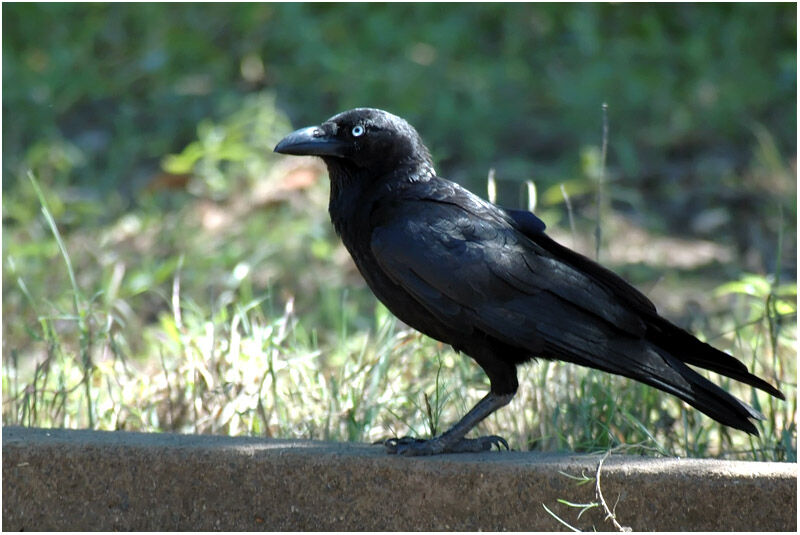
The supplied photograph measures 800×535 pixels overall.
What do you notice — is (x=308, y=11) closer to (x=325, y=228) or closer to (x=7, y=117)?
(x=7, y=117)

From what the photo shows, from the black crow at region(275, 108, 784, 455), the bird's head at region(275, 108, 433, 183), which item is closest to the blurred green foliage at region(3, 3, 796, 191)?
the bird's head at region(275, 108, 433, 183)

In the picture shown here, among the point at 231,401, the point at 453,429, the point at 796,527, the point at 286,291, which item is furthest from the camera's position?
the point at 286,291

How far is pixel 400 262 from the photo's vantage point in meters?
3.25

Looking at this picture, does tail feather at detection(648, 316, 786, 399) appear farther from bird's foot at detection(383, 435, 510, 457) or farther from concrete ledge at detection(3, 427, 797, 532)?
bird's foot at detection(383, 435, 510, 457)

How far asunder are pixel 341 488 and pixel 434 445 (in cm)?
31

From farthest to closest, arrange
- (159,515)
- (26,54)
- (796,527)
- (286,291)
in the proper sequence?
(26,54)
(286,291)
(159,515)
(796,527)

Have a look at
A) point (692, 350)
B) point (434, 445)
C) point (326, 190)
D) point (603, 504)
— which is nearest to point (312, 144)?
point (434, 445)

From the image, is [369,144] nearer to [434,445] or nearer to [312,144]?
[312,144]

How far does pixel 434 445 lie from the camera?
10.5 feet

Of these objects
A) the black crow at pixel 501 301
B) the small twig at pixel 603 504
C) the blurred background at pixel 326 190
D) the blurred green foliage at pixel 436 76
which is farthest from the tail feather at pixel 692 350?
the blurred green foliage at pixel 436 76

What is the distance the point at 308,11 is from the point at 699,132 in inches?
136

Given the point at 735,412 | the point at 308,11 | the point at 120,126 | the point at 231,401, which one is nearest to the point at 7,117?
the point at 120,126

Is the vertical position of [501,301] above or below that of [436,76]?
below

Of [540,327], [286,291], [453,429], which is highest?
[286,291]
